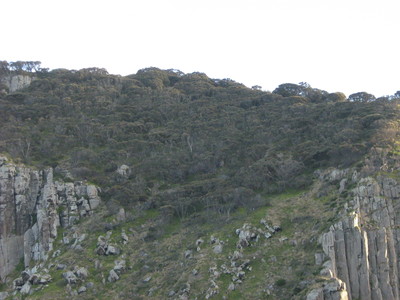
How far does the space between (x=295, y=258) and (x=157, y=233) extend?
64.1 feet

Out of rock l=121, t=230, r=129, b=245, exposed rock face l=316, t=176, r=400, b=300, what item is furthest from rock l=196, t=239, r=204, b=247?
exposed rock face l=316, t=176, r=400, b=300

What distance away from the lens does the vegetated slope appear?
224ft

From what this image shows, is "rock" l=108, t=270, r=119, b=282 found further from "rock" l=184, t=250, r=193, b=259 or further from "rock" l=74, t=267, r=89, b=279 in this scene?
"rock" l=184, t=250, r=193, b=259

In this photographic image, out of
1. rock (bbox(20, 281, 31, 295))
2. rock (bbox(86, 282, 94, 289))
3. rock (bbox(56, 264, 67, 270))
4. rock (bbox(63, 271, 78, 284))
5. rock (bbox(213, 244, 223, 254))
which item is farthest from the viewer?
rock (bbox(56, 264, 67, 270))

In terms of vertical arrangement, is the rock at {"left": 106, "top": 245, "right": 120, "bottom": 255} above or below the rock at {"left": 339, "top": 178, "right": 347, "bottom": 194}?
below

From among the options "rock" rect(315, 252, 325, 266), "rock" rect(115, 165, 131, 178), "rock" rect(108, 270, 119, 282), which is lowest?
"rock" rect(108, 270, 119, 282)

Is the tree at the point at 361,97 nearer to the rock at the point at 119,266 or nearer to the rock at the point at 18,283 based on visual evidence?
the rock at the point at 119,266

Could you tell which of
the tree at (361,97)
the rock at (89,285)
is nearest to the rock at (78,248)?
the rock at (89,285)

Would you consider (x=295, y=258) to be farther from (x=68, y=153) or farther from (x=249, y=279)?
(x=68, y=153)

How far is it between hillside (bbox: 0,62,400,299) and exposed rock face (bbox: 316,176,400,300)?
0.13 meters

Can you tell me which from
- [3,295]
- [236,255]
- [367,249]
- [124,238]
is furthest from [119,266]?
[367,249]

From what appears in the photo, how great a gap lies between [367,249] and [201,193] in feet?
87.6

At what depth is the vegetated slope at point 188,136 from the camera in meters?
68.2

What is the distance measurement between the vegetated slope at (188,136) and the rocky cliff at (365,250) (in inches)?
524
